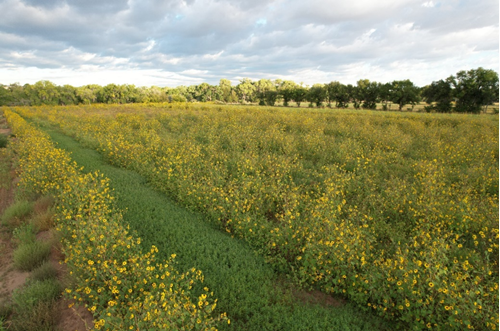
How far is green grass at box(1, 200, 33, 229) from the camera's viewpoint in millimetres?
6302

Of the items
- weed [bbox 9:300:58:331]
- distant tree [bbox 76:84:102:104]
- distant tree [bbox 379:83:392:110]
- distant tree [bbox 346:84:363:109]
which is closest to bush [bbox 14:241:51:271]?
weed [bbox 9:300:58:331]

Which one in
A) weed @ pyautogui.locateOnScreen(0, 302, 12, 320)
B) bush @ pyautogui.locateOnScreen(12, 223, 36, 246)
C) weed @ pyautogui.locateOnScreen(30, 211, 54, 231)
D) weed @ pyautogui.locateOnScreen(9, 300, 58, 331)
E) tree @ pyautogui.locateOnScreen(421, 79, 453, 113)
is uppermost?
tree @ pyautogui.locateOnScreen(421, 79, 453, 113)

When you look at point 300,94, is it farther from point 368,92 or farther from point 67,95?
point 67,95

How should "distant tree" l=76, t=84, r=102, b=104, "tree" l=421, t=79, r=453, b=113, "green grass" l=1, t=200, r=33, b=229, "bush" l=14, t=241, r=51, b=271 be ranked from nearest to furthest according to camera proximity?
"bush" l=14, t=241, r=51, b=271 → "green grass" l=1, t=200, r=33, b=229 → "tree" l=421, t=79, r=453, b=113 → "distant tree" l=76, t=84, r=102, b=104

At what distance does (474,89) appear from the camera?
3841 centimetres

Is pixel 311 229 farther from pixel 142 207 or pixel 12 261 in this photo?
pixel 12 261

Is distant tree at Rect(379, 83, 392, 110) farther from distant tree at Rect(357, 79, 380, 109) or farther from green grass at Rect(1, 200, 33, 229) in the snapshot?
green grass at Rect(1, 200, 33, 229)

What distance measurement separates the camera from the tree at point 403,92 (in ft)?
152

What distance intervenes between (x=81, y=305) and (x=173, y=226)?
211 centimetres

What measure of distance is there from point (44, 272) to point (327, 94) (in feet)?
210

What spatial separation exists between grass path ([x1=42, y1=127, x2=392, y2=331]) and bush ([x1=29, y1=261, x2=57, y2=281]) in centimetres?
159

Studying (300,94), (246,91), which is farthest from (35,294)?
(246,91)

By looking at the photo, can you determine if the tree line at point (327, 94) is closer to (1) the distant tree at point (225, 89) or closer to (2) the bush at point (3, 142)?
(1) the distant tree at point (225, 89)

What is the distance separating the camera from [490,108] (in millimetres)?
41812
